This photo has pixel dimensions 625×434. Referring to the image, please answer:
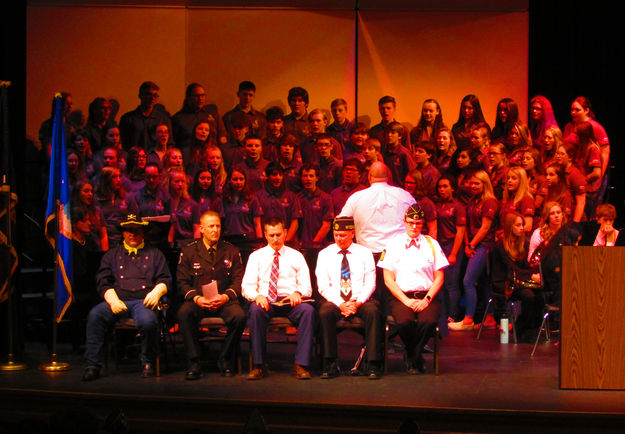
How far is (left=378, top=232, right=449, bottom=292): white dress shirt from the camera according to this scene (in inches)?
294

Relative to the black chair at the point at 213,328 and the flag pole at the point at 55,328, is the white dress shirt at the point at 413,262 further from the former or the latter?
the flag pole at the point at 55,328

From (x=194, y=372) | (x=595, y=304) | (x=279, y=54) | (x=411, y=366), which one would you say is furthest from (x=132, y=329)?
(x=279, y=54)

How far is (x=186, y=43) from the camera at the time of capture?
12.5 m

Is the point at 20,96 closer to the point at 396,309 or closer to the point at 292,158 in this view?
the point at 292,158

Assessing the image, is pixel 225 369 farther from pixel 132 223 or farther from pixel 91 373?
pixel 132 223

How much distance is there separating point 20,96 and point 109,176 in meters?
1.86

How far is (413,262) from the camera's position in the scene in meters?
7.46

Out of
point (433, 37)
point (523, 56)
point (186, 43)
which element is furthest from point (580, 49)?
point (186, 43)

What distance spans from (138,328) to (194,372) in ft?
1.84

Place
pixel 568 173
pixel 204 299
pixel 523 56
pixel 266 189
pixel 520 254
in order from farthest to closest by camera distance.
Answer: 1. pixel 523 56
2. pixel 266 189
3. pixel 568 173
4. pixel 520 254
5. pixel 204 299

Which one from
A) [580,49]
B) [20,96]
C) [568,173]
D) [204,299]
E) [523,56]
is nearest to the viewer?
[204,299]

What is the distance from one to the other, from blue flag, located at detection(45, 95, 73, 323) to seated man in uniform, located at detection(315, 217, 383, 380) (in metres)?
2.02

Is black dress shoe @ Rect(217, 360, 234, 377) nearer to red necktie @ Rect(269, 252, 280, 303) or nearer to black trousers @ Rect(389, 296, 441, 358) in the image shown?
red necktie @ Rect(269, 252, 280, 303)

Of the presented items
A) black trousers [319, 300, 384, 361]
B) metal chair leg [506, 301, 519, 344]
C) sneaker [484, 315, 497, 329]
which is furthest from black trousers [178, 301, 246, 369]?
sneaker [484, 315, 497, 329]
